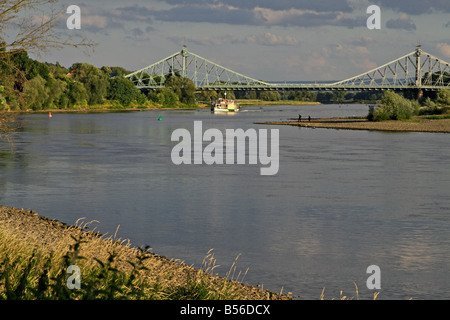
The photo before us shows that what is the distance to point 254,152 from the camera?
4591 cm

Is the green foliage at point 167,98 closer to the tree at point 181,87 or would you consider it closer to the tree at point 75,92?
the tree at point 181,87

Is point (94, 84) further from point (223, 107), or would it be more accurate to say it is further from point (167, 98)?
point (167, 98)

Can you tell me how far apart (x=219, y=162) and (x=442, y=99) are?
75.4m

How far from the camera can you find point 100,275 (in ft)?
26.2

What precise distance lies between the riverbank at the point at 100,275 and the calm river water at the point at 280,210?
1493 millimetres

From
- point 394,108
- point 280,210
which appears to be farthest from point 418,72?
point 280,210

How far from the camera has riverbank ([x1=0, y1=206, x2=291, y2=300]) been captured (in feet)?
27.7

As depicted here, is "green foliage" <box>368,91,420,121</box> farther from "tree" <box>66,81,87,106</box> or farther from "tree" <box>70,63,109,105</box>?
"tree" <box>70,63,109,105</box>

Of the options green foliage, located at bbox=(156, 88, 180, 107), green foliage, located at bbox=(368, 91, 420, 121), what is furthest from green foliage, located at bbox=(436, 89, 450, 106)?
green foliage, located at bbox=(156, 88, 180, 107)

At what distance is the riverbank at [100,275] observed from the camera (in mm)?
8453

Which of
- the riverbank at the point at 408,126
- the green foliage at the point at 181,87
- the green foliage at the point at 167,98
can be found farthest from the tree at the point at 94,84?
the riverbank at the point at 408,126

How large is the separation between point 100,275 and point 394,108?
84687 millimetres
